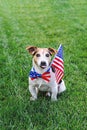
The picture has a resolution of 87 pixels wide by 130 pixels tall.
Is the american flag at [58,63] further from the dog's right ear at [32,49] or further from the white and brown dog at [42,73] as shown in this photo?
the dog's right ear at [32,49]

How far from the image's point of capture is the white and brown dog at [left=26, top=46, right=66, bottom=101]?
486cm

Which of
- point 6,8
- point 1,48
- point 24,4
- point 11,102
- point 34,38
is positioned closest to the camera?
point 11,102

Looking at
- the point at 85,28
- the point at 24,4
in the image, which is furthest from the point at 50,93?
the point at 24,4

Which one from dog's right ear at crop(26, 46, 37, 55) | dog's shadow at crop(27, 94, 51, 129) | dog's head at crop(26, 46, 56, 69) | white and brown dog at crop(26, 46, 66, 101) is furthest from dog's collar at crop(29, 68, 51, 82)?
dog's shadow at crop(27, 94, 51, 129)

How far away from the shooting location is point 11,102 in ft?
17.3

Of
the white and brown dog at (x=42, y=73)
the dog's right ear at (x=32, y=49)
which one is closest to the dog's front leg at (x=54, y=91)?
the white and brown dog at (x=42, y=73)

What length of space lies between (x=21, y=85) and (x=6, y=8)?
9.10 metres

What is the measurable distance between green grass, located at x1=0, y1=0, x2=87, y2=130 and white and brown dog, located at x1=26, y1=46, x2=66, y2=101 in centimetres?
20

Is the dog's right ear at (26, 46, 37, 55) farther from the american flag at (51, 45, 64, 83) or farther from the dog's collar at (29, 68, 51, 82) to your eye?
the american flag at (51, 45, 64, 83)

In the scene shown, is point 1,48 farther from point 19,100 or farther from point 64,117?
point 64,117

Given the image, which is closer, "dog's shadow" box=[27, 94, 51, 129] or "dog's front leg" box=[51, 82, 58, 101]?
"dog's shadow" box=[27, 94, 51, 129]

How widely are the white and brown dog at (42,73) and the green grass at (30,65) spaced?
0.66 feet

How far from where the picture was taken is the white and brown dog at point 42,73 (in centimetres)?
486

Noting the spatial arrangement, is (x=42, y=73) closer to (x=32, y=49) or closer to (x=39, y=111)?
(x=32, y=49)
